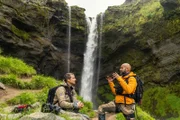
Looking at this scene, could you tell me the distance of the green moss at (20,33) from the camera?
119 feet

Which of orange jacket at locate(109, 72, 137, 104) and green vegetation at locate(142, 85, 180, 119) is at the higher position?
orange jacket at locate(109, 72, 137, 104)

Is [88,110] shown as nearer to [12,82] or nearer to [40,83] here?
[40,83]

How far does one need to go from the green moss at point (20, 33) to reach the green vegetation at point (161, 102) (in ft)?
66.0

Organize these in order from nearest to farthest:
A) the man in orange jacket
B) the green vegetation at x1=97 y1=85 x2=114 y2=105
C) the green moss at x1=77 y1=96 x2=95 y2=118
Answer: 1. the man in orange jacket
2. the green moss at x1=77 y1=96 x2=95 y2=118
3. the green vegetation at x1=97 y1=85 x2=114 y2=105

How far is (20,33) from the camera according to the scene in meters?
37.4

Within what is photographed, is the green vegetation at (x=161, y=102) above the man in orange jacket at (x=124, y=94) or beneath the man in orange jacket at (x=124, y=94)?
beneath

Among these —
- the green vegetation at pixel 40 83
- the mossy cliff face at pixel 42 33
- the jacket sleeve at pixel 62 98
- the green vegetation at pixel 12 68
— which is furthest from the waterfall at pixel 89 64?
the jacket sleeve at pixel 62 98

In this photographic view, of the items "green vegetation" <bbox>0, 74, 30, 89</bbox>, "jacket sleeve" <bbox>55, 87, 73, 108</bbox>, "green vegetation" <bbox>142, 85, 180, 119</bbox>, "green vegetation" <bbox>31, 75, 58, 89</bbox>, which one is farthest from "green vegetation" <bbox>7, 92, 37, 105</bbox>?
"green vegetation" <bbox>142, 85, 180, 119</bbox>

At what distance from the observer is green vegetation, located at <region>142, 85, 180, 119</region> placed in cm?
3606

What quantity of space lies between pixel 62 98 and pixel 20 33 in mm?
30953

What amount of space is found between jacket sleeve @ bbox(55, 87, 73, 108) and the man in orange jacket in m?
1.49

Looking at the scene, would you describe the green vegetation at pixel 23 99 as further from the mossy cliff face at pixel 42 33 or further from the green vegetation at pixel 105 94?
the green vegetation at pixel 105 94

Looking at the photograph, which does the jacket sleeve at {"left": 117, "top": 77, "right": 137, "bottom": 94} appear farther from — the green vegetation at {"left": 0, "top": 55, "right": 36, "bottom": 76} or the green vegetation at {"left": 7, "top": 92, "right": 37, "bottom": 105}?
the green vegetation at {"left": 0, "top": 55, "right": 36, "bottom": 76}

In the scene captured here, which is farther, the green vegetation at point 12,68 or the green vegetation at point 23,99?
the green vegetation at point 12,68
